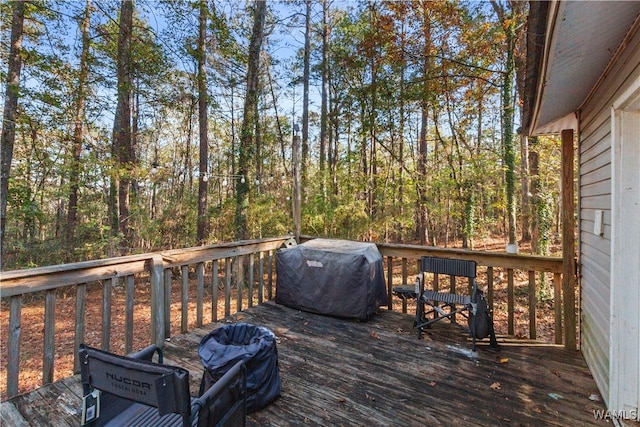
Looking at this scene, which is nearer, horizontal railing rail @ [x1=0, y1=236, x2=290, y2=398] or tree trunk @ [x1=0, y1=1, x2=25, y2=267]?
horizontal railing rail @ [x1=0, y1=236, x2=290, y2=398]

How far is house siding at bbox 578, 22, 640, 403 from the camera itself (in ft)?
6.08

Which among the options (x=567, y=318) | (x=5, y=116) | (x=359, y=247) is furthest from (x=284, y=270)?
(x=5, y=116)

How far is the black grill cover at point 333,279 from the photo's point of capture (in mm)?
3209

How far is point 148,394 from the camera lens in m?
1.02

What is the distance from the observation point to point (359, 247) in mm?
3424

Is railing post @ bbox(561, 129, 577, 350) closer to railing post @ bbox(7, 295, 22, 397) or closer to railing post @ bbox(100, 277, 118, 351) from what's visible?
railing post @ bbox(100, 277, 118, 351)

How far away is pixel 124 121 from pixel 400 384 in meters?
6.79

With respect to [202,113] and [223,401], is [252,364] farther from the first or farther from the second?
[202,113]

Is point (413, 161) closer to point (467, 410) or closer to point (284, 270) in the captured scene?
point (284, 270)

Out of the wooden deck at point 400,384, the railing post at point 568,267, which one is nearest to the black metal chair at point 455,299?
the wooden deck at point 400,384

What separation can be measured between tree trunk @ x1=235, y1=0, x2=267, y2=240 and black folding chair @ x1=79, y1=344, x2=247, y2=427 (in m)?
4.55

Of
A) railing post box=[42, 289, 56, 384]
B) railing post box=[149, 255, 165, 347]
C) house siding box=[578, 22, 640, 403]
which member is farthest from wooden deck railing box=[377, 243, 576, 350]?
railing post box=[42, 289, 56, 384]

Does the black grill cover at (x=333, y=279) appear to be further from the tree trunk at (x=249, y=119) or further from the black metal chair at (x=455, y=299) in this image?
the tree trunk at (x=249, y=119)

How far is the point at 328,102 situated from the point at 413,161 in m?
3.35
